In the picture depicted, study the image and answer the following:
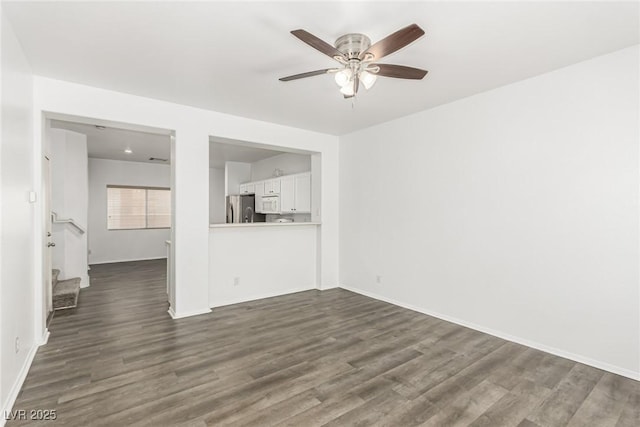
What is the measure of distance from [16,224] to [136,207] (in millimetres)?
6739

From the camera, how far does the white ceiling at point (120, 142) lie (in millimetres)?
5047

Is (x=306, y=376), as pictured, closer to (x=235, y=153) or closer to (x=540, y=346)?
(x=540, y=346)

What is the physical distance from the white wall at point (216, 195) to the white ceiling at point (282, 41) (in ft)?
19.4

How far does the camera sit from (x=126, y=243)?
8133 mm

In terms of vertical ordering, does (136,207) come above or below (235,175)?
below

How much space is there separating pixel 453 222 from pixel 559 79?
1.67 meters

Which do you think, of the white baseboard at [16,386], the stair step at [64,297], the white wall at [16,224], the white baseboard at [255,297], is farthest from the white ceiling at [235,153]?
the white baseboard at [16,386]

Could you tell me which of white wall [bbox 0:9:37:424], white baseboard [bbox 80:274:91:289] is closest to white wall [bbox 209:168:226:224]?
white baseboard [bbox 80:274:91:289]

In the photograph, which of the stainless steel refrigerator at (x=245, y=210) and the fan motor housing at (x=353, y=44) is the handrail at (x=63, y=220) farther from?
the fan motor housing at (x=353, y=44)

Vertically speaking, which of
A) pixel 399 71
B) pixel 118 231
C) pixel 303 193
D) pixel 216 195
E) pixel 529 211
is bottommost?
pixel 118 231

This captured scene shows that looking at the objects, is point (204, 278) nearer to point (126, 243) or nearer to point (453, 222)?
point (453, 222)

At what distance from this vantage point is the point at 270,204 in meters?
6.41

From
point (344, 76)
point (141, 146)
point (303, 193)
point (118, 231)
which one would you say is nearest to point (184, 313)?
point (303, 193)

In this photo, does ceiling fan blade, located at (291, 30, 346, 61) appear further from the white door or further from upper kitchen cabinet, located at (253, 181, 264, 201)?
upper kitchen cabinet, located at (253, 181, 264, 201)
